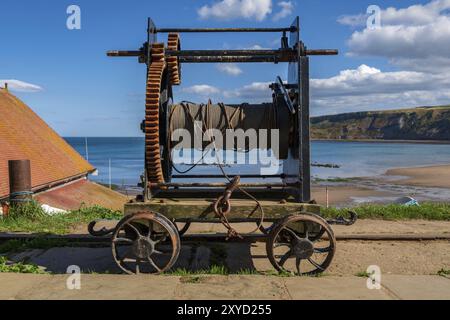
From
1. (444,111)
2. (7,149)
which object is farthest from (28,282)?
(444,111)

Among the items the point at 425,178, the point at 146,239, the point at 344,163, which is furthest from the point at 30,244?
the point at 344,163

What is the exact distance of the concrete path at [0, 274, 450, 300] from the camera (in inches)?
183

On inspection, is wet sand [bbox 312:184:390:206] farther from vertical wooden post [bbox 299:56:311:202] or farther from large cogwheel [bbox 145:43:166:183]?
large cogwheel [bbox 145:43:166:183]

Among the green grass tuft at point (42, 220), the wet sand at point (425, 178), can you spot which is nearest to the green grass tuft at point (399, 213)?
the green grass tuft at point (42, 220)

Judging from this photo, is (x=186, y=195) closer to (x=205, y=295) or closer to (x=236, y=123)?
(x=236, y=123)

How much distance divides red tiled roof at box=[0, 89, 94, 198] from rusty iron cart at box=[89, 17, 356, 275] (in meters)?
6.88

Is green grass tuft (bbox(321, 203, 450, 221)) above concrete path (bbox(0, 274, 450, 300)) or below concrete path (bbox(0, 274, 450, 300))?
below

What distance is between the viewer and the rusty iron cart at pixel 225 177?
19.6ft

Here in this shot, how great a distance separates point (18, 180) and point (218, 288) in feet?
23.9

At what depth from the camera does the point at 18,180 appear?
418 inches

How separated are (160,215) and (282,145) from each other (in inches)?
83.5

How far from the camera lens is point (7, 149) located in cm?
1413

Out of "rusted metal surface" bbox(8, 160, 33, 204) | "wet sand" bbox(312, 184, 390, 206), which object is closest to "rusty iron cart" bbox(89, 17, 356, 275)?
"rusted metal surface" bbox(8, 160, 33, 204)
